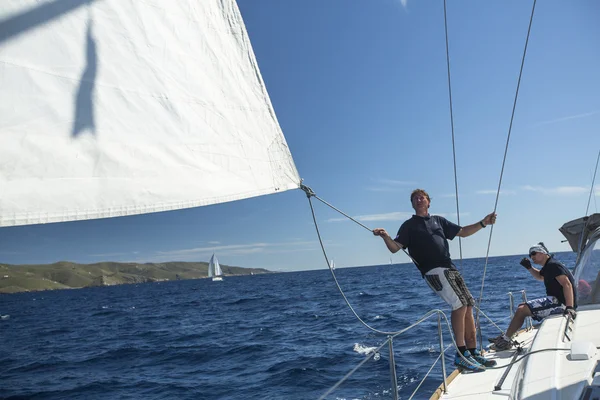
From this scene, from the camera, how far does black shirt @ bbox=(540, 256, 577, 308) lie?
539 centimetres

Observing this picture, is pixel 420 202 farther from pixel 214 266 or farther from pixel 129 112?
pixel 214 266

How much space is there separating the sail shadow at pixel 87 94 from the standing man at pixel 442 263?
2718 mm

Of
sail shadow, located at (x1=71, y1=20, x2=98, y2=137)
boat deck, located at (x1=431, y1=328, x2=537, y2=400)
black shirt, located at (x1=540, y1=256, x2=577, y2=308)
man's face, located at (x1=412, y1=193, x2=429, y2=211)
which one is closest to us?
sail shadow, located at (x1=71, y1=20, x2=98, y2=137)

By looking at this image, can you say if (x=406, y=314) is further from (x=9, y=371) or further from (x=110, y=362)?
(x=9, y=371)

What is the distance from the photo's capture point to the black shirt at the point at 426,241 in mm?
4266

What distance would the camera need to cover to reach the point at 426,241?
4.28m

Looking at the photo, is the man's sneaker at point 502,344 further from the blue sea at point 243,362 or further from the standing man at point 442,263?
the blue sea at point 243,362

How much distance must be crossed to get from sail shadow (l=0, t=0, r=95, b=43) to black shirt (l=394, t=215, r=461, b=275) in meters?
3.37

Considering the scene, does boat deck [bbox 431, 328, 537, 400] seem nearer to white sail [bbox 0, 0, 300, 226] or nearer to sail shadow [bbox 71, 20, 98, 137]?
white sail [bbox 0, 0, 300, 226]

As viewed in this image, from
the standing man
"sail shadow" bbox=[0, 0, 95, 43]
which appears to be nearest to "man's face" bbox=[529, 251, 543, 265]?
the standing man

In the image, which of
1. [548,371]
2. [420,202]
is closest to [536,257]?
[420,202]

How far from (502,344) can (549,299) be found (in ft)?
3.32

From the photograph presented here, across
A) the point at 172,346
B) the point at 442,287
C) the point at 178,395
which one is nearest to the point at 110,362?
the point at 172,346

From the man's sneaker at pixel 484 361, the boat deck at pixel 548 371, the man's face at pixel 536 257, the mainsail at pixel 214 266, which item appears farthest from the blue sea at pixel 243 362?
the mainsail at pixel 214 266
